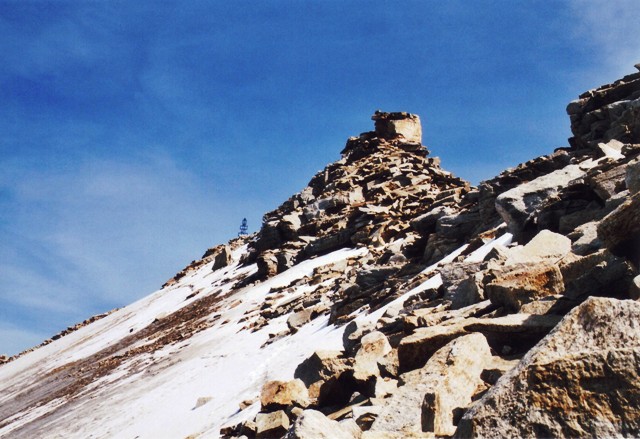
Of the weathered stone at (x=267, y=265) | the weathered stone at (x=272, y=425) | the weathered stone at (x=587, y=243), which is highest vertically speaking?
the weathered stone at (x=267, y=265)

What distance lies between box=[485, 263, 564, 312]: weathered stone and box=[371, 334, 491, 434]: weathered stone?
1257mm

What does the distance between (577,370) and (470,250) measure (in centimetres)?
1190

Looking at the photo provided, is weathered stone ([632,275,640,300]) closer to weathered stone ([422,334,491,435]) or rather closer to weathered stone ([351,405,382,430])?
weathered stone ([422,334,491,435])

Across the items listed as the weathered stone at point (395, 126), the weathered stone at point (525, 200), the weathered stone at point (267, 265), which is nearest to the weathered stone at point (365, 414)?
the weathered stone at point (525, 200)

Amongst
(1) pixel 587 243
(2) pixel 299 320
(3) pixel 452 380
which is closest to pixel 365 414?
(3) pixel 452 380

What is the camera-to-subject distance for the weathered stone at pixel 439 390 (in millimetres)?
4406

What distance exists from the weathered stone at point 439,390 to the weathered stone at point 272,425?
7.31 ft

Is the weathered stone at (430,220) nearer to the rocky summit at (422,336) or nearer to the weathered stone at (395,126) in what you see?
the rocky summit at (422,336)

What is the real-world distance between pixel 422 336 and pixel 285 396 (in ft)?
8.57

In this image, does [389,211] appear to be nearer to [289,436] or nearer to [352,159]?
[352,159]

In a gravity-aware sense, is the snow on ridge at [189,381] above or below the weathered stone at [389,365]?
above

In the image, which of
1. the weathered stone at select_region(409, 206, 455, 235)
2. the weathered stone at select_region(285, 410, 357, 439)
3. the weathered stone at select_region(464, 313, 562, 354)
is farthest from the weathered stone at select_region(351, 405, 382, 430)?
the weathered stone at select_region(409, 206, 455, 235)

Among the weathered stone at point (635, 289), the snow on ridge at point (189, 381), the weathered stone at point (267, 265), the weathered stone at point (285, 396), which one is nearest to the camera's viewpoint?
A: the weathered stone at point (635, 289)

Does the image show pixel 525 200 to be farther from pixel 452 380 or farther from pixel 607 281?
pixel 452 380
